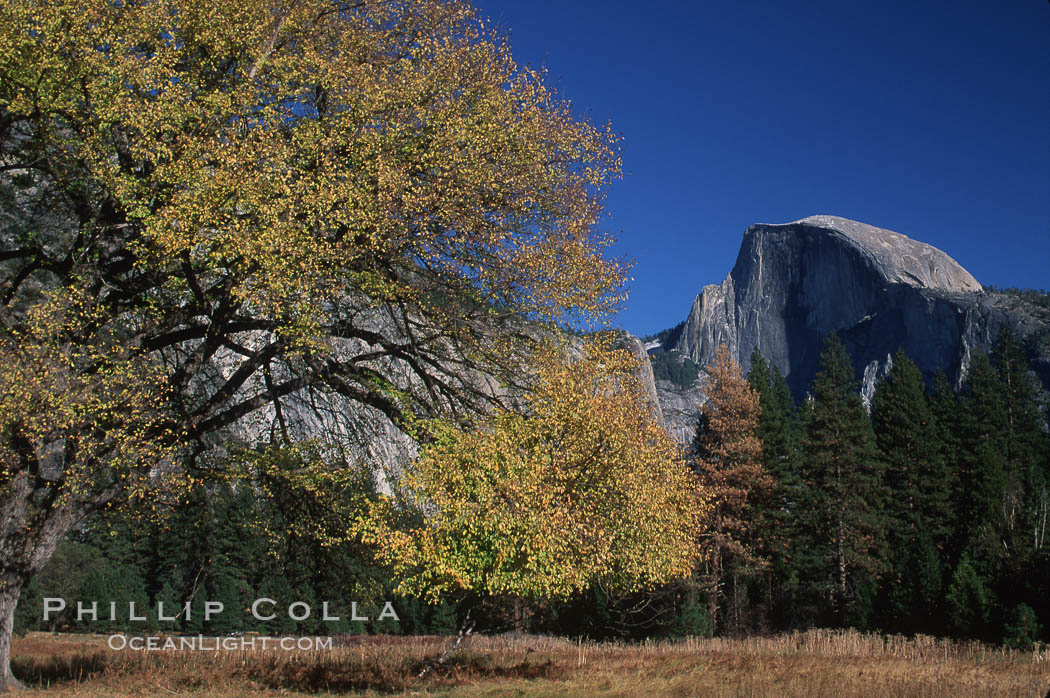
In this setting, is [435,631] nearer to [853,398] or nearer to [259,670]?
[853,398]

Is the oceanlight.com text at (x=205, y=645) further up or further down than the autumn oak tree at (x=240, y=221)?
further down

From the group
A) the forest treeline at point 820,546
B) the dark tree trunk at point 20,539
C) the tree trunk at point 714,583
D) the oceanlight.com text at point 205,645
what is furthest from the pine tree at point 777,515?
the dark tree trunk at point 20,539

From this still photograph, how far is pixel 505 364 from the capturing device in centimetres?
1167

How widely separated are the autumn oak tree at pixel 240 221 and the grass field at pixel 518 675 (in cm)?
236

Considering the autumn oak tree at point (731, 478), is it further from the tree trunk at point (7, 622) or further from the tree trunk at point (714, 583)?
the tree trunk at point (7, 622)

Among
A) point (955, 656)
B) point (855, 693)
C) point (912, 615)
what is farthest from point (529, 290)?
point (912, 615)

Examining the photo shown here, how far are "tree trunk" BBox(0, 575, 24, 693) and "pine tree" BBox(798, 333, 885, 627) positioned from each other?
3626 centimetres

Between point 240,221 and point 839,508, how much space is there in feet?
124

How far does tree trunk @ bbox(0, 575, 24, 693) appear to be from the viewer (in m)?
10.2

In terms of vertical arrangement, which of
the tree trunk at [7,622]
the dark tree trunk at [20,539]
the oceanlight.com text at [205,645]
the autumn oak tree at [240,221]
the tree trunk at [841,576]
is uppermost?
the autumn oak tree at [240,221]

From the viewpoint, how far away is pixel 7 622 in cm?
1052

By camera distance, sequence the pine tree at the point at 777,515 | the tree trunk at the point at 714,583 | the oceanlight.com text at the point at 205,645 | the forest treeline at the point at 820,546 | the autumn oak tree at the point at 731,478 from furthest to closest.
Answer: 1. the pine tree at the point at 777,515
2. the autumn oak tree at the point at 731,478
3. the tree trunk at the point at 714,583
4. the forest treeline at the point at 820,546
5. the oceanlight.com text at the point at 205,645

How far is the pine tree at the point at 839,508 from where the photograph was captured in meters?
39.8

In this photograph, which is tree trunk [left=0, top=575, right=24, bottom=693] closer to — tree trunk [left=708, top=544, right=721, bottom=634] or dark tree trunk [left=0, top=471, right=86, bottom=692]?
dark tree trunk [left=0, top=471, right=86, bottom=692]
